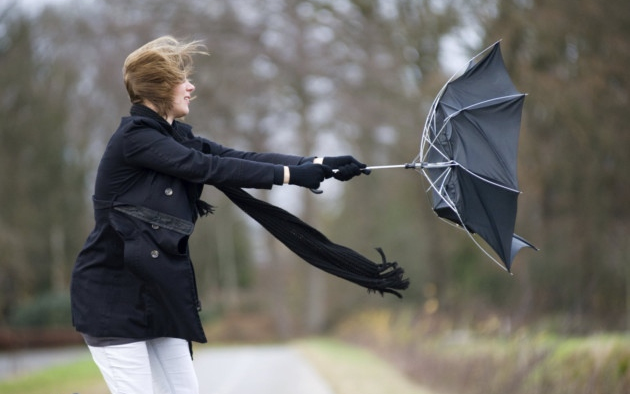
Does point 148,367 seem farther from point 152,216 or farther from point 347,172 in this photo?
point 347,172

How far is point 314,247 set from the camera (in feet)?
16.2

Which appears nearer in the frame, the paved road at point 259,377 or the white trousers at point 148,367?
the white trousers at point 148,367

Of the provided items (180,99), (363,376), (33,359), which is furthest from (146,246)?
(33,359)

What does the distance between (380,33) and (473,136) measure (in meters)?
20.8

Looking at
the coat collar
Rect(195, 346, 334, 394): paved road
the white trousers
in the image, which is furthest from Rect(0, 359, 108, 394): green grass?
the coat collar

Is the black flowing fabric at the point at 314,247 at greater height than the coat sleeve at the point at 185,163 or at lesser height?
lesser

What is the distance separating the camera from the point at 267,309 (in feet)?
140

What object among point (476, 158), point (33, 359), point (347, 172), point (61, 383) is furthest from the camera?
point (33, 359)

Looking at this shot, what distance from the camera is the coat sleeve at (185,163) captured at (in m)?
4.27

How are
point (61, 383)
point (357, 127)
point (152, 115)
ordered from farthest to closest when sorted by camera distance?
point (357, 127), point (61, 383), point (152, 115)

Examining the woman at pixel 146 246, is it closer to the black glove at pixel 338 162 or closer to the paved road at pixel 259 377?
the black glove at pixel 338 162

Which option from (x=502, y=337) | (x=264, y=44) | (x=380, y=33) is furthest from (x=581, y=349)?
(x=264, y=44)

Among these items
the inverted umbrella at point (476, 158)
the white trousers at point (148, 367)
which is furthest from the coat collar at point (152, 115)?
the inverted umbrella at point (476, 158)

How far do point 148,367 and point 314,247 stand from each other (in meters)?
1.12
